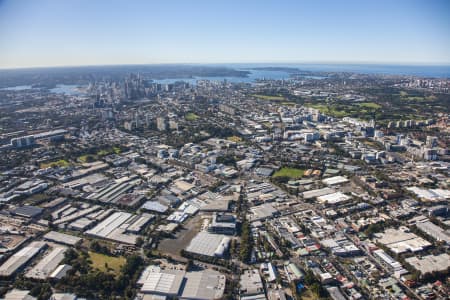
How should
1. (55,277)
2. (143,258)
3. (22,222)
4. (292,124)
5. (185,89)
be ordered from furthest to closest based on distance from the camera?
(185,89), (292,124), (22,222), (143,258), (55,277)

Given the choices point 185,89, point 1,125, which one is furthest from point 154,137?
point 185,89

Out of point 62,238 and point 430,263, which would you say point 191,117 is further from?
point 430,263

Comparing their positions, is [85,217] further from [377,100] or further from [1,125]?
[377,100]

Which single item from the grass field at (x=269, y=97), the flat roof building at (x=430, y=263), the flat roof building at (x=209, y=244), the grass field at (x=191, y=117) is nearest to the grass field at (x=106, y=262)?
the flat roof building at (x=209, y=244)

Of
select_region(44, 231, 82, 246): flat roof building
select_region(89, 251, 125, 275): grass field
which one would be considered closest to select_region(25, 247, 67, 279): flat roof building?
select_region(44, 231, 82, 246): flat roof building

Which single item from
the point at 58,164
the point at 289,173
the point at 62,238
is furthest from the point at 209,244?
the point at 58,164
